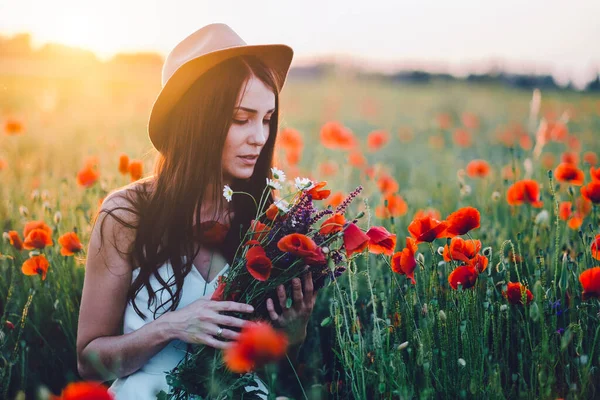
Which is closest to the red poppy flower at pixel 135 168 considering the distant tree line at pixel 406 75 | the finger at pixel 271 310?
the finger at pixel 271 310

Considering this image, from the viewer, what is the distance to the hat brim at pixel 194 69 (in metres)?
1.79

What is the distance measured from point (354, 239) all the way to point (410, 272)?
1.06ft

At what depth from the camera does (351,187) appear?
4551 millimetres

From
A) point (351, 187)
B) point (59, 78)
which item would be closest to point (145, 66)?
point (59, 78)

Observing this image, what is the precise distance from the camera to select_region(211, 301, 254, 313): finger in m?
1.49

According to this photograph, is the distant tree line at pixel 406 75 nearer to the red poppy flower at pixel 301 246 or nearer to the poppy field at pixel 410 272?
the poppy field at pixel 410 272

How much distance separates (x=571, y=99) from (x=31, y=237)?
36.5ft

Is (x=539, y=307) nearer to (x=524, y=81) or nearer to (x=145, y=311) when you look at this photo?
(x=145, y=311)

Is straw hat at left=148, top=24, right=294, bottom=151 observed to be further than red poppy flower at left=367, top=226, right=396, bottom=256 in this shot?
Yes

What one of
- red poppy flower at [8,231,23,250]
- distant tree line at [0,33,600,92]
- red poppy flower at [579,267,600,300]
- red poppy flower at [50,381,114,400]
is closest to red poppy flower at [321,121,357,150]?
red poppy flower at [8,231,23,250]

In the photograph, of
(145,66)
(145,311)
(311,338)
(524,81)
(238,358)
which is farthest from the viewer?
(524,81)

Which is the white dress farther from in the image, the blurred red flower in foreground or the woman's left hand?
the blurred red flower in foreground

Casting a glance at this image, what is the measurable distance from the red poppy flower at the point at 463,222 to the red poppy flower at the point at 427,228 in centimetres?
3

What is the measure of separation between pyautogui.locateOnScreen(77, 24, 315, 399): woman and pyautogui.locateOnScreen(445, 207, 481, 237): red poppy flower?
484 mm
